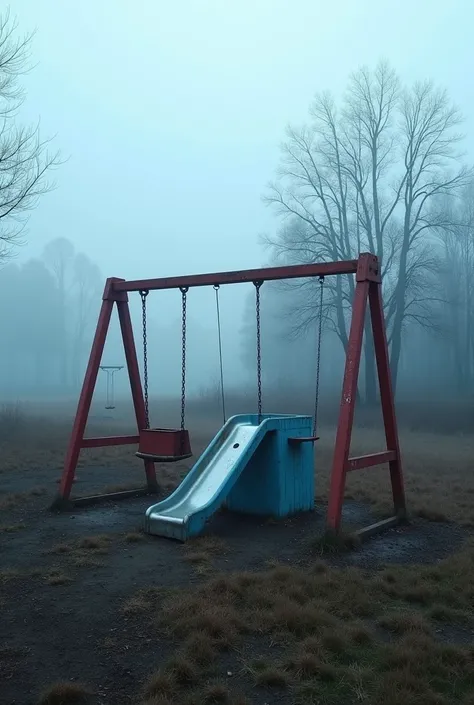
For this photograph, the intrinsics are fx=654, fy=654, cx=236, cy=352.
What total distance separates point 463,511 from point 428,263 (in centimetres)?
2336

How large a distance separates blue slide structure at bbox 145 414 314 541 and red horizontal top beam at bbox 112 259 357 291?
1.74 meters

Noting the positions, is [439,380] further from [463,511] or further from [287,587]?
[287,587]

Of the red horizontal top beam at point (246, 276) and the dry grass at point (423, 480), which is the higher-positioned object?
the red horizontal top beam at point (246, 276)

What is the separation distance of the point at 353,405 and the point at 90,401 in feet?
12.3

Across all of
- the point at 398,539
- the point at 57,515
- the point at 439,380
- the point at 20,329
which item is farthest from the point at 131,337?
the point at 20,329

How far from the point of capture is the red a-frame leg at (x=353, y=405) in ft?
22.1

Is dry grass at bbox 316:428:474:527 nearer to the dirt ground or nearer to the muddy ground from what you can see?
the dirt ground

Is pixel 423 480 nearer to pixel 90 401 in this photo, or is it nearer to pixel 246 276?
pixel 246 276

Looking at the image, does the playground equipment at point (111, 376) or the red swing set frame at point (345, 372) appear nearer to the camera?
the red swing set frame at point (345, 372)

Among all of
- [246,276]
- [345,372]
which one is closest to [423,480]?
[345,372]

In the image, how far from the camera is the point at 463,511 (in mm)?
8984

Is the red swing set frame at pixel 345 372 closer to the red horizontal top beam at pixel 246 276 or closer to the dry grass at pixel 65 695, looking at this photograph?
the red horizontal top beam at pixel 246 276

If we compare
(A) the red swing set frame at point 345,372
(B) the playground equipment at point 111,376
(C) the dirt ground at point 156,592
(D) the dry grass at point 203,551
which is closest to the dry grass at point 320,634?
A: (C) the dirt ground at point 156,592

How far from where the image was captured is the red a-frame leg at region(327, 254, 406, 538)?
6.75 meters
